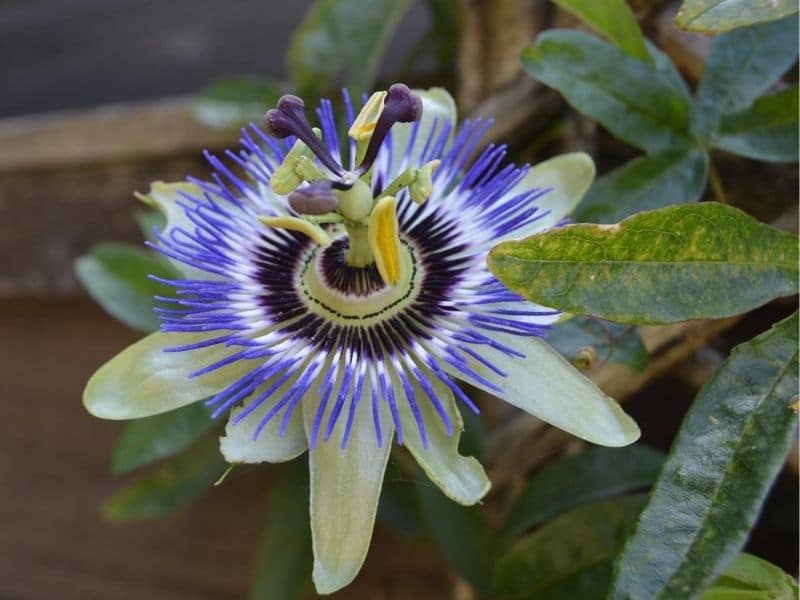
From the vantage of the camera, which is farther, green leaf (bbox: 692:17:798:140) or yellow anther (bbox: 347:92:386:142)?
green leaf (bbox: 692:17:798:140)

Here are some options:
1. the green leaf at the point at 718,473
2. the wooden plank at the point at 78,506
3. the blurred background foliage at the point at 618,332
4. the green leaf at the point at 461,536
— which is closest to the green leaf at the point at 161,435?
the blurred background foliage at the point at 618,332

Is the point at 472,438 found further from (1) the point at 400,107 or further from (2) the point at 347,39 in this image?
(2) the point at 347,39

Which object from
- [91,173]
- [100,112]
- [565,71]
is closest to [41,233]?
[91,173]

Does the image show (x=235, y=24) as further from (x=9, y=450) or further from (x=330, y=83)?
(x=9, y=450)

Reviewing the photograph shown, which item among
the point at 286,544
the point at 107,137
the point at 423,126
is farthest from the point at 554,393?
the point at 107,137

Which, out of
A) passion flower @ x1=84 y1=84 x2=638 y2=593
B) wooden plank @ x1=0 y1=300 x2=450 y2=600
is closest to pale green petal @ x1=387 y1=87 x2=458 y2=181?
passion flower @ x1=84 y1=84 x2=638 y2=593

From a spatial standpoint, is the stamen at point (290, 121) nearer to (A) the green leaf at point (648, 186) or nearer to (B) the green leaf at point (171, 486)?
(A) the green leaf at point (648, 186)

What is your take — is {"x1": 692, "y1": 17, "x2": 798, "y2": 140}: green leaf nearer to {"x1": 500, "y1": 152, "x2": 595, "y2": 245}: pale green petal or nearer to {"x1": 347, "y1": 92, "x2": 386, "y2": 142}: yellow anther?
{"x1": 500, "y1": 152, "x2": 595, "y2": 245}: pale green petal
